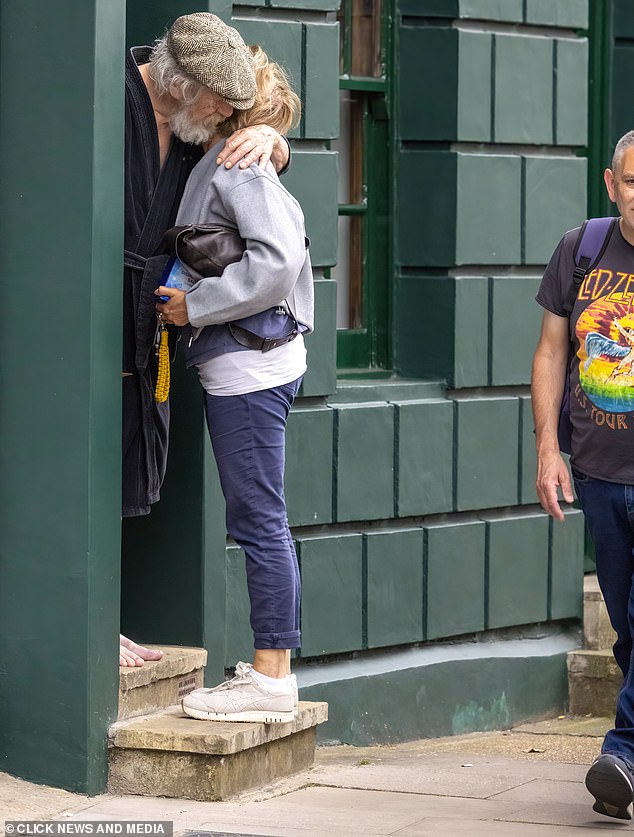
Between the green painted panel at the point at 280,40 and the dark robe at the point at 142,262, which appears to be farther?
the green painted panel at the point at 280,40

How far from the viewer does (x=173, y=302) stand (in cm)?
496

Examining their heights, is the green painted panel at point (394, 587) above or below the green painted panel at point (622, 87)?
below

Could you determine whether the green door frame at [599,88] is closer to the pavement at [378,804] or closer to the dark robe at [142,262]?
the pavement at [378,804]

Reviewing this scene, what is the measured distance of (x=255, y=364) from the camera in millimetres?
4977

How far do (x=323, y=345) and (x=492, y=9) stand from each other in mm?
1654

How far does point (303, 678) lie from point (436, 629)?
78 cm

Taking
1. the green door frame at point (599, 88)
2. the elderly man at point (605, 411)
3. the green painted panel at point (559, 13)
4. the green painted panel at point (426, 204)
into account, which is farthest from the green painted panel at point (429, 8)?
the elderly man at point (605, 411)

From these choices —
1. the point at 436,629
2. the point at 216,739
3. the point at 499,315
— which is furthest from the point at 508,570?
the point at 216,739

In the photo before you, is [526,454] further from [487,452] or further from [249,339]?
[249,339]

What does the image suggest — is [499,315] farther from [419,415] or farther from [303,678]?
[303,678]

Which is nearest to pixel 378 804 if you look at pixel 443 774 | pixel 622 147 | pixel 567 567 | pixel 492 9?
pixel 443 774

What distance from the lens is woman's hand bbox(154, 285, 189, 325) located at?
4.95m

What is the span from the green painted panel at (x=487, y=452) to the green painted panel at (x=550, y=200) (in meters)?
0.67

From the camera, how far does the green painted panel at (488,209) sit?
685cm
